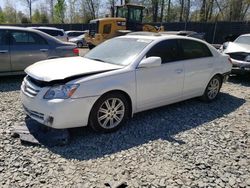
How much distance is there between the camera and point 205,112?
5.41 metres

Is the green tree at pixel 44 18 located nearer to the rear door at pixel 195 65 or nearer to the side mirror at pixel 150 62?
the rear door at pixel 195 65

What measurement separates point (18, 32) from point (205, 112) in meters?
5.43

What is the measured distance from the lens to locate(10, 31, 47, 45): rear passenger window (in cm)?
727

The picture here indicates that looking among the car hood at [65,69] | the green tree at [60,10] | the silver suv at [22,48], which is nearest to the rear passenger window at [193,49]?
the car hood at [65,69]

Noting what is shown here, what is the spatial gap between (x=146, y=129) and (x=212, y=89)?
7.90 ft

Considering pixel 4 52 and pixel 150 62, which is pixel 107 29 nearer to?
pixel 4 52

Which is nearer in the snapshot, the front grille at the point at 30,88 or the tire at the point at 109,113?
the front grille at the point at 30,88

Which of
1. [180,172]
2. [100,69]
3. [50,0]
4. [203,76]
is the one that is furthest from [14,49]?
[50,0]

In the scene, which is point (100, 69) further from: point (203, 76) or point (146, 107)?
point (203, 76)

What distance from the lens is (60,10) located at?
178ft

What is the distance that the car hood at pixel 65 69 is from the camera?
390 centimetres

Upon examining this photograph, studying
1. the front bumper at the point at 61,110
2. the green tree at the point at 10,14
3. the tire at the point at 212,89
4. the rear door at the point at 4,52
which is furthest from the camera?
the green tree at the point at 10,14

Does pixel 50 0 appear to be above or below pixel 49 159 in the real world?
above

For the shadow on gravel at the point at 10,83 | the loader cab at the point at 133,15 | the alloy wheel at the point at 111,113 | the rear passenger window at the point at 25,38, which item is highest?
the loader cab at the point at 133,15
